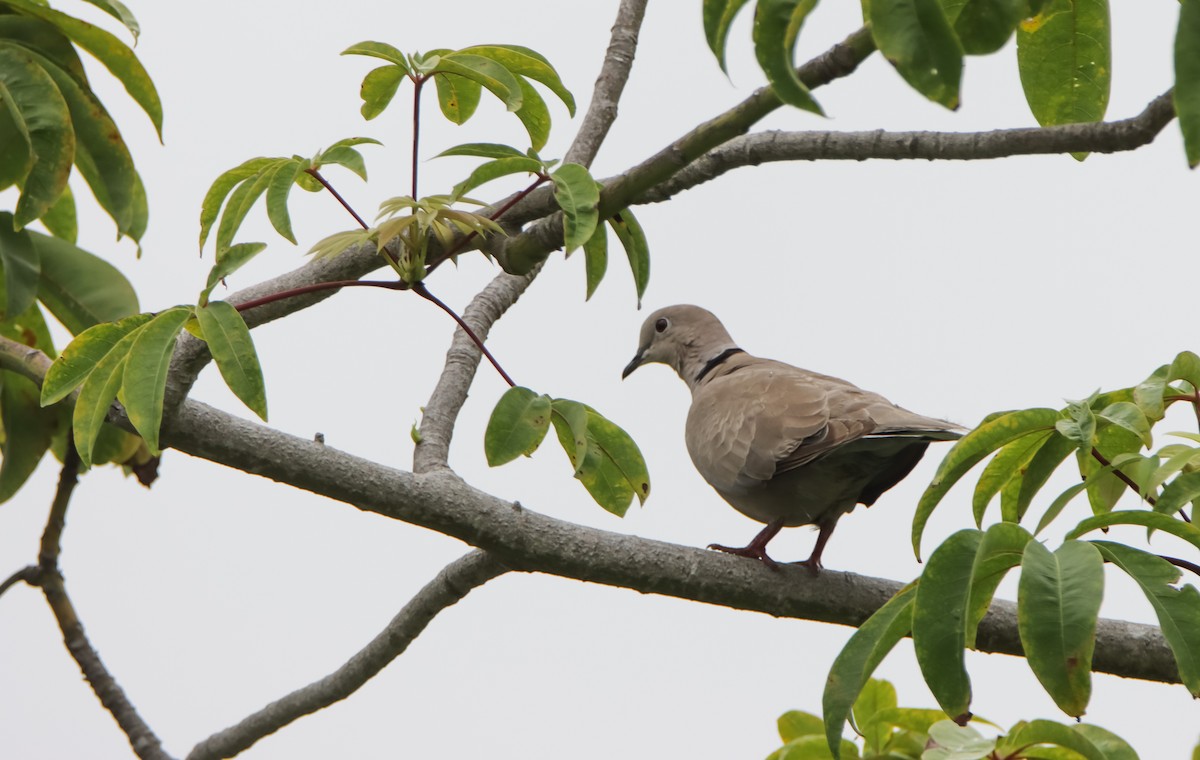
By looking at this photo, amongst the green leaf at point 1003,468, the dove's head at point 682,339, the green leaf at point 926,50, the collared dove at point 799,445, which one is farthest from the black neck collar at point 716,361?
the green leaf at point 926,50

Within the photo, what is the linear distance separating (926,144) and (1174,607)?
0.89 metres

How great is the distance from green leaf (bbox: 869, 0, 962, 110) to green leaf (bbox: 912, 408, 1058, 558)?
34.1 inches

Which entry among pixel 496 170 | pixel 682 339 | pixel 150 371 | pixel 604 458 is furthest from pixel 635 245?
pixel 682 339

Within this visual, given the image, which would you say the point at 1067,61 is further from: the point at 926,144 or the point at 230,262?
the point at 230,262

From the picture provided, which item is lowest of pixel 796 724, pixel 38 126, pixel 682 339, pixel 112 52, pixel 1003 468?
pixel 796 724

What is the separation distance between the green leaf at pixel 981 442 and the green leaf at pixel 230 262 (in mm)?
1230

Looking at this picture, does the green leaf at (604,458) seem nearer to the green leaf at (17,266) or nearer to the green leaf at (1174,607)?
the green leaf at (1174,607)

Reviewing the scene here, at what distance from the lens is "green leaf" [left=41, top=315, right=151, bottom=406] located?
2273 millimetres

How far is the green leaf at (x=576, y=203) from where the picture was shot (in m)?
2.13

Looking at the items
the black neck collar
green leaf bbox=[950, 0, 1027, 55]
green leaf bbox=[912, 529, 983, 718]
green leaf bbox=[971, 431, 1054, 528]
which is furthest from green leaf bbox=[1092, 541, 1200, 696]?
the black neck collar

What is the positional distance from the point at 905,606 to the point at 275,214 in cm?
137

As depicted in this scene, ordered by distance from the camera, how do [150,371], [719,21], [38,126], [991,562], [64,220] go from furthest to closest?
[64,220], [38,126], [150,371], [991,562], [719,21]

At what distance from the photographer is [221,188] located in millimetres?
2541

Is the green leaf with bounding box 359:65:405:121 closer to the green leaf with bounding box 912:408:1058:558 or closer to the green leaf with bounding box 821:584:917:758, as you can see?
the green leaf with bounding box 912:408:1058:558
